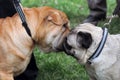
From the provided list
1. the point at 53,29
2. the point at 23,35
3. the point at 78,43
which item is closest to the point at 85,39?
the point at 78,43

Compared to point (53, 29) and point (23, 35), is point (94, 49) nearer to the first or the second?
point (53, 29)

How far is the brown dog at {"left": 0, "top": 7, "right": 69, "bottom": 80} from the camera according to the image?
3.77m

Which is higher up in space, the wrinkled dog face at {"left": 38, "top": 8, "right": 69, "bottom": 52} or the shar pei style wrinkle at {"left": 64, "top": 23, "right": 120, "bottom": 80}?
the wrinkled dog face at {"left": 38, "top": 8, "right": 69, "bottom": 52}

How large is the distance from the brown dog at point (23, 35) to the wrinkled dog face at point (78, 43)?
123 mm

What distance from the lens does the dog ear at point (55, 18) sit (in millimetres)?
3785

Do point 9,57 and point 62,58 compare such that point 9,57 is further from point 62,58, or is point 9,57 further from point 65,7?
point 65,7

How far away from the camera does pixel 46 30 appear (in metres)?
3.78

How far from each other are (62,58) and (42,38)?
141cm

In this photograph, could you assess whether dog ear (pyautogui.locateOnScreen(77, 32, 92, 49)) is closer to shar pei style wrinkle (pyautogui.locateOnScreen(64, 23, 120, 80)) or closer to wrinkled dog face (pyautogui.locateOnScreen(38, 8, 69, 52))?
shar pei style wrinkle (pyautogui.locateOnScreen(64, 23, 120, 80))

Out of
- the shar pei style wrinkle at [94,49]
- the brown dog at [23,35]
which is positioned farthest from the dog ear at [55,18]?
the shar pei style wrinkle at [94,49]

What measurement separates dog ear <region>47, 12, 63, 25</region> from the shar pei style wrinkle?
20 centimetres

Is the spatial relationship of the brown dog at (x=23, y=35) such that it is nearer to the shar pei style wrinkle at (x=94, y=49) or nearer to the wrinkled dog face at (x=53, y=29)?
the wrinkled dog face at (x=53, y=29)

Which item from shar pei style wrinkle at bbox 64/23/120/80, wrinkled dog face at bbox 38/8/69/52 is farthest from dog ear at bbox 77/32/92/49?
wrinkled dog face at bbox 38/8/69/52

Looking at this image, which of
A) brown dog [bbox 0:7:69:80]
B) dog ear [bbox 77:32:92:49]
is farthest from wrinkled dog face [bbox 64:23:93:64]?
brown dog [bbox 0:7:69:80]
